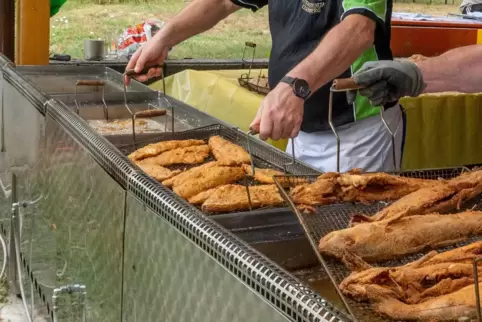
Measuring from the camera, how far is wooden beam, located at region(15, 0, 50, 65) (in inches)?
199

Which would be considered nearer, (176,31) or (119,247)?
(119,247)

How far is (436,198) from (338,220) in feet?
0.99

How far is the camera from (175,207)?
6.00 feet

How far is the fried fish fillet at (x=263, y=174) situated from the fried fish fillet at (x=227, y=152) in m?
0.06

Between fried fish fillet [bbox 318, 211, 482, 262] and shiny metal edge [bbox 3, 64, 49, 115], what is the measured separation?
178cm

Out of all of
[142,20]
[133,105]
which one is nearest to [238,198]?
[133,105]

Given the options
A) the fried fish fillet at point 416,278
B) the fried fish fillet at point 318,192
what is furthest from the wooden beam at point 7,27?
the fried fish fillet at point 416,278

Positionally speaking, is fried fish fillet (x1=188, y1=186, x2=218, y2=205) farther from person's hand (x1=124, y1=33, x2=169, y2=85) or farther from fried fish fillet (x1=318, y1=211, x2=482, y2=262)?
person's hand (x1=124, y1=33, x2=169, y2=85)

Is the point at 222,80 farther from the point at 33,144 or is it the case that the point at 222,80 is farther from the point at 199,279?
the point at 199,279

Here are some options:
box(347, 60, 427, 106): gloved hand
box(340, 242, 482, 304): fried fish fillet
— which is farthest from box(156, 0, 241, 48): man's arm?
box(340, 242, 482, 304): fried fish fillet

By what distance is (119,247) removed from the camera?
2.27 m

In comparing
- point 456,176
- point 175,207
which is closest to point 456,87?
point 456,176

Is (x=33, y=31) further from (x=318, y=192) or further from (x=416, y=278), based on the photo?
(x=416, y=278)

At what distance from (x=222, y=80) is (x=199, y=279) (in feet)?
12.1
